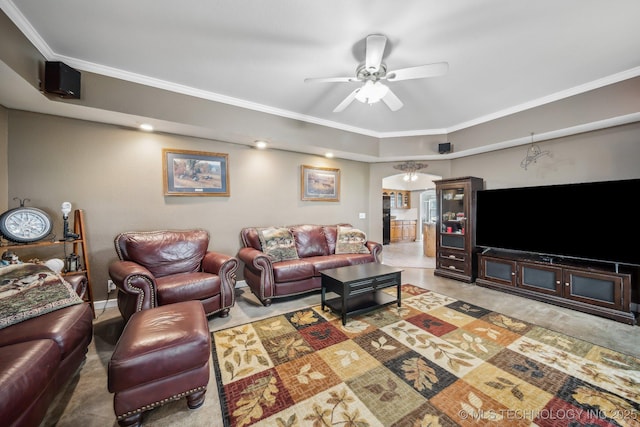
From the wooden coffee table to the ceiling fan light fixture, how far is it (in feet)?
6.01

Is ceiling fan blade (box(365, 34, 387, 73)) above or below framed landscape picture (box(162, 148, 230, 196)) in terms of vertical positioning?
above

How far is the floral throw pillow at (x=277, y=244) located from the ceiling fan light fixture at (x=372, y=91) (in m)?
2.21

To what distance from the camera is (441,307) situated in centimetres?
306

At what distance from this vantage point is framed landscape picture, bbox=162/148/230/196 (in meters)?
3.38

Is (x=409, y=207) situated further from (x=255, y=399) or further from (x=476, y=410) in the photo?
(x=255, y=399)

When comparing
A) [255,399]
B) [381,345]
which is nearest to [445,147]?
[381,345]

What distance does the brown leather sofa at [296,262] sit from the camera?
10.4 ft

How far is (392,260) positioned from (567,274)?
10.7 feet

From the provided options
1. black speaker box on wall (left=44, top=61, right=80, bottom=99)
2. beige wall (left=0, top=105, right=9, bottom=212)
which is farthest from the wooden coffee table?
beige wall (left=0, top=105, right=9, bottom=212)

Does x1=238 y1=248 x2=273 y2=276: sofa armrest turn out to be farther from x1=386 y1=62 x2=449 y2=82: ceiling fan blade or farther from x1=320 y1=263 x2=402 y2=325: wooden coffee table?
x1=386 y1=62 x2=449 y2=82: ceiling fan blade

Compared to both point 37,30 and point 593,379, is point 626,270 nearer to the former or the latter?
point 593,379

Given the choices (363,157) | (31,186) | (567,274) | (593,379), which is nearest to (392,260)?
(363,157)

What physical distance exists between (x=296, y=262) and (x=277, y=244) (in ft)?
1.35

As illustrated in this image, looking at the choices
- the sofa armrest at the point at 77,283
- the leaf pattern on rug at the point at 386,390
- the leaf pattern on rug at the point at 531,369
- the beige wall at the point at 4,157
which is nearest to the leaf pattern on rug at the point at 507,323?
the leaf pattern on rug at the point at 531,369
